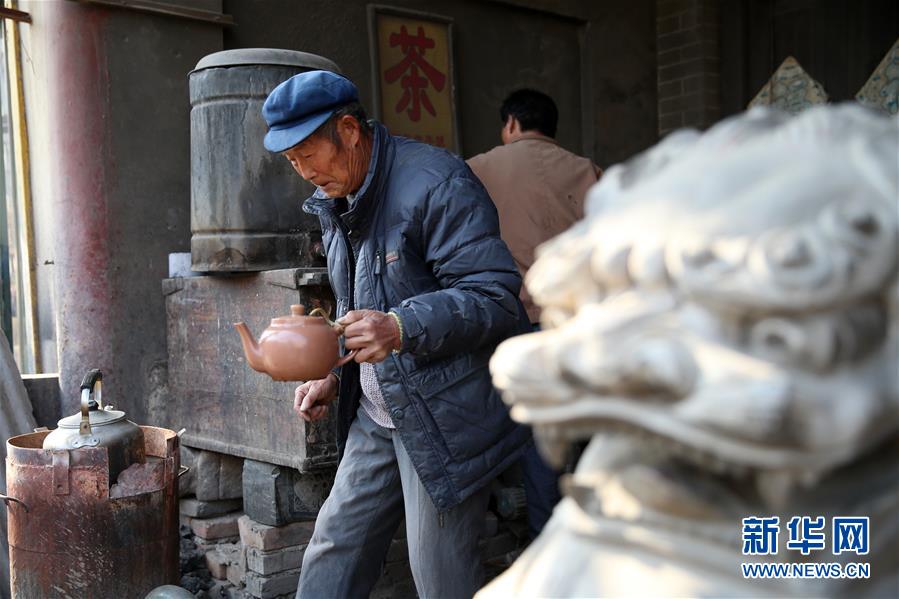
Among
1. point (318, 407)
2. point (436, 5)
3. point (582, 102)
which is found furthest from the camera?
point (582, 102)

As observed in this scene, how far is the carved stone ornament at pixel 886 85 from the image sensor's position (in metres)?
5.61

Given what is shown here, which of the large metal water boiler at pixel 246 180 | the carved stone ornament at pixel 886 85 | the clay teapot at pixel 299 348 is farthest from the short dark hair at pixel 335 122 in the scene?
the carved stone ornament at pixel 886 85

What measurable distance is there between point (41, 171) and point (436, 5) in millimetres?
2383

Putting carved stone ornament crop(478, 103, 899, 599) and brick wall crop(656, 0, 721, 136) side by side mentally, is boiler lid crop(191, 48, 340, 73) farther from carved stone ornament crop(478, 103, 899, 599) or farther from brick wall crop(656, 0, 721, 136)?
brick wall crop(656, 0, 721, 136)

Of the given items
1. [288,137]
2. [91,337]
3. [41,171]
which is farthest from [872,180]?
[41,171]

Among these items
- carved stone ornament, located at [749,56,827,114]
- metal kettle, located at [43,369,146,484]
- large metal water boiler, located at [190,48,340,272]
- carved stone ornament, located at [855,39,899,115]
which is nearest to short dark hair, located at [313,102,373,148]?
large metal water boiler, located at [190,48,340,272]

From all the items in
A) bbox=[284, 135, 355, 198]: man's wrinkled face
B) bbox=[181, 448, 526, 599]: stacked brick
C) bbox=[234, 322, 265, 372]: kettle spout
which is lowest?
bbox=[181, 448, 526, 599]: stacked brick

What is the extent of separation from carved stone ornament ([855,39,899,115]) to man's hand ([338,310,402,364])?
452 cm

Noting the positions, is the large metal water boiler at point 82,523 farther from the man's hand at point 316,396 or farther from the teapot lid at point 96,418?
the man's hand at point 316,396

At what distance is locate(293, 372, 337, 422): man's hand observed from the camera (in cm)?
271

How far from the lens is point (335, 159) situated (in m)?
2.47

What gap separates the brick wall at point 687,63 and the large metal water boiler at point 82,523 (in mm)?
4570

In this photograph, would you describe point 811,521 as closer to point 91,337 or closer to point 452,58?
point 91,337

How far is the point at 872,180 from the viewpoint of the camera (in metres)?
0.91
